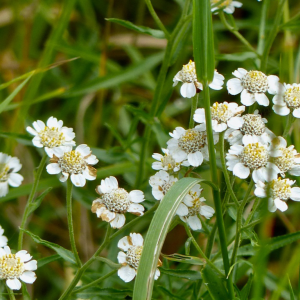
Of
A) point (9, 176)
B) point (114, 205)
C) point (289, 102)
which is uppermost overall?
point (289, 102)

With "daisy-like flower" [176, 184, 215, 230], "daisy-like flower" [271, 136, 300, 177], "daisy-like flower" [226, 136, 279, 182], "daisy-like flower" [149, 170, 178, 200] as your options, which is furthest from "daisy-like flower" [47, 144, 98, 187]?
"daisy-like flower" [271, 136, 300, 177]

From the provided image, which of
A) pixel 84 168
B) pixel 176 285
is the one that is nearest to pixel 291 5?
pixel 176 285

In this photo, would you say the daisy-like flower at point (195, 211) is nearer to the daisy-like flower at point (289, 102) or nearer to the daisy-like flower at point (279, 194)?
the daisy-like flower at point (279, 194)

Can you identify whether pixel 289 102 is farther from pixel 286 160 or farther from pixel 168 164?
pixel 168 164

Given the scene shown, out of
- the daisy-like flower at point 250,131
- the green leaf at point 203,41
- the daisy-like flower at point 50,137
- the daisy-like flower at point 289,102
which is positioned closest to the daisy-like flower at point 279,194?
the daisy-like flower at point 250,131

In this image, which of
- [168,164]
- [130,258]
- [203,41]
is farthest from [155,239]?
[203,41]

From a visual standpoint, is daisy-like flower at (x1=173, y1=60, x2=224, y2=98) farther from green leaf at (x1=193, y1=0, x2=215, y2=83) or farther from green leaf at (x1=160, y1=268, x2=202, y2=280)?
green leaf at (x1=160, y1=268, x2=202, y2=280)
